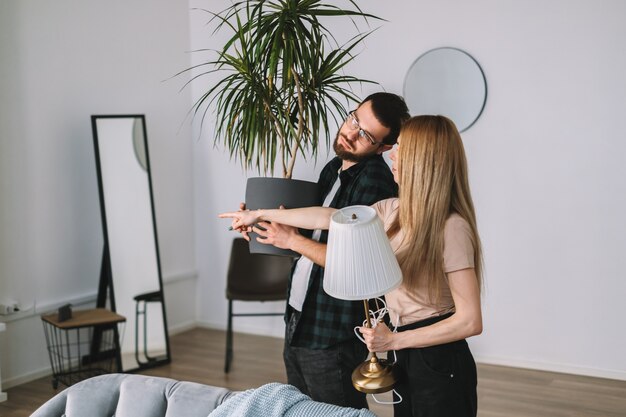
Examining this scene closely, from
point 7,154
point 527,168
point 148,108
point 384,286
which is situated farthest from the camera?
point 148,108

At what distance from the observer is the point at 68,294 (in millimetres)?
4562

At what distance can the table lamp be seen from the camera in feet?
4.93

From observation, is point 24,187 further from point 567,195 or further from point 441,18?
point 567,195

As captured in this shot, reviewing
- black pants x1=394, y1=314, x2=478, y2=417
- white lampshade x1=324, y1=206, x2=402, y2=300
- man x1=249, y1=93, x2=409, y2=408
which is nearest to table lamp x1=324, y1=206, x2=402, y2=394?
white lampshade x1=324, y1=206, x2=402, y2=300

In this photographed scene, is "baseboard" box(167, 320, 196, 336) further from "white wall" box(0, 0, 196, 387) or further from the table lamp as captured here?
the table lamp

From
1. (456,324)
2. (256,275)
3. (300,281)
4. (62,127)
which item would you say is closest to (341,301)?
(300,281)

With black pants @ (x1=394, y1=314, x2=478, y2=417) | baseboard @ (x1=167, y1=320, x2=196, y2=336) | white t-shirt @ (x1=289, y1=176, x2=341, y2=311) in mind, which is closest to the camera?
black pants @ (x1=394, y1=314, x2=478, y2=417)

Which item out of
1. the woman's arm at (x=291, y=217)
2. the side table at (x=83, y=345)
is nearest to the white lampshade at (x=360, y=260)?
the woman's arm at (x=291, y=217)

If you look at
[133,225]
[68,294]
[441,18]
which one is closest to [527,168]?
[441,18]

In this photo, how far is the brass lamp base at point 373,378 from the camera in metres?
1.65

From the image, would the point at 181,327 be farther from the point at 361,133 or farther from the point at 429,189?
the point at 429,189

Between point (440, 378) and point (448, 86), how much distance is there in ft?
9.96

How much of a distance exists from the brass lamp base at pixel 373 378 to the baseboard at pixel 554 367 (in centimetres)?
303

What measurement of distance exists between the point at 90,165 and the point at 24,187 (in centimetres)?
50
